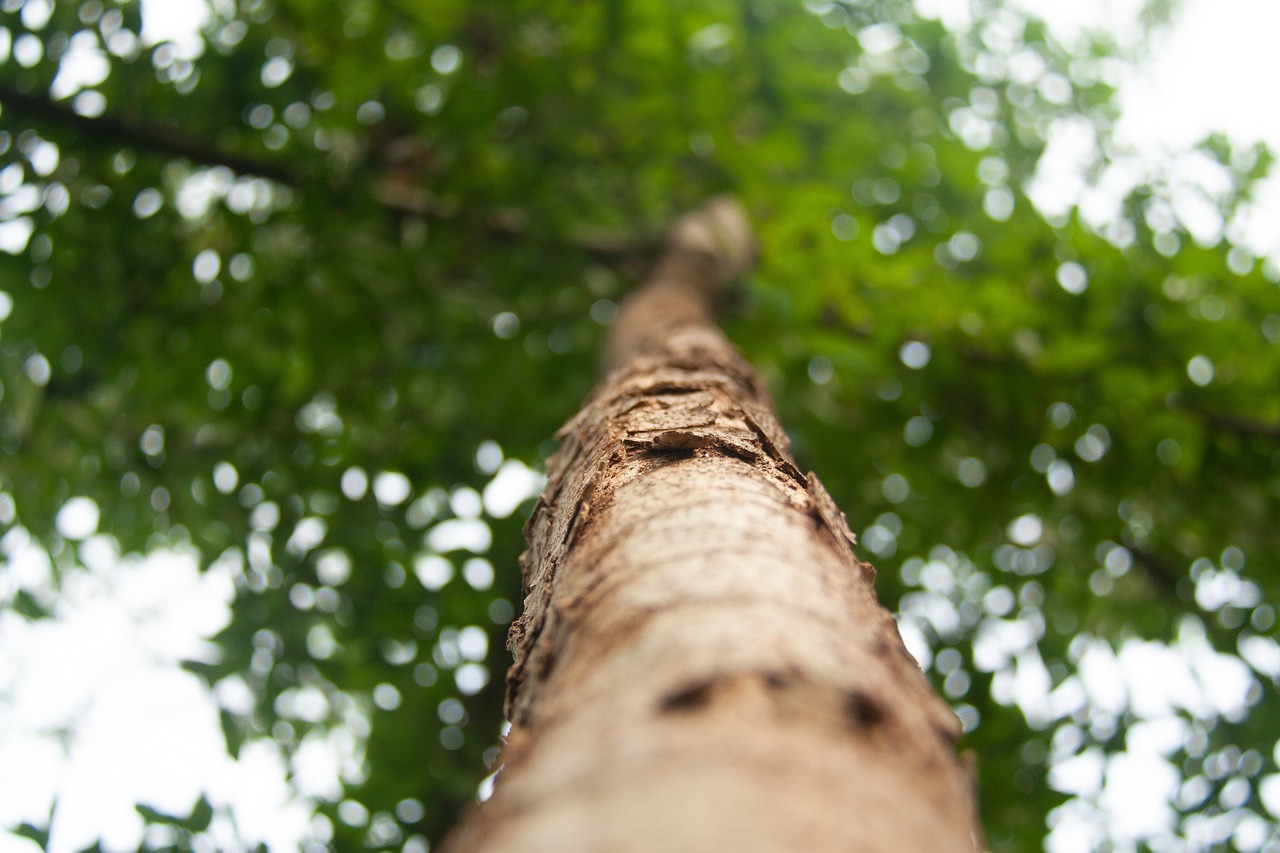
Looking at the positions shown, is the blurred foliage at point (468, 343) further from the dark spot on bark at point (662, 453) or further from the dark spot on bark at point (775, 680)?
the dark spot on bark at point (775, 680)

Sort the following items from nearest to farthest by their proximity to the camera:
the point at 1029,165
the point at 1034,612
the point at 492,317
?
the point at 492,317
the point at 1034,612
the point at 1029,165

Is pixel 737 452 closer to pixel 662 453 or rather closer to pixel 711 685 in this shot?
pixel 662 453

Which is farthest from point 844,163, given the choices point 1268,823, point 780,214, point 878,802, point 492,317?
point 878,802

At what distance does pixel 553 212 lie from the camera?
2258 mm

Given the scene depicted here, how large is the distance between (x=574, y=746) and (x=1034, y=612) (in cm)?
291

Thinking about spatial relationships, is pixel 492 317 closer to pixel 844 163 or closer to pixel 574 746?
pixel 844 163

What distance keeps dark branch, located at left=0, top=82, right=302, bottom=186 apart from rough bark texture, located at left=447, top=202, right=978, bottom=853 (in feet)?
6.01

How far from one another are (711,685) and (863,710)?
0.28 ft

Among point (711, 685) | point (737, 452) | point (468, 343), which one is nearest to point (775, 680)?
point (711, 685)

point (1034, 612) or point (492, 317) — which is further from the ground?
point (492, 317)

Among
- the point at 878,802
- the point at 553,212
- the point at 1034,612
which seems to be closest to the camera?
the point at 878,802

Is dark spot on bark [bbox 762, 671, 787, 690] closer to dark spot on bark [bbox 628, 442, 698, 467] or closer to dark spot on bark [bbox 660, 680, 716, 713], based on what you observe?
dark spot on bark [bbox 660, 680, 716, 713]

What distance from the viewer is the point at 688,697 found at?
428 millimetres

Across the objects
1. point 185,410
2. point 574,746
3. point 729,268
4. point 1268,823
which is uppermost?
point 574,746
